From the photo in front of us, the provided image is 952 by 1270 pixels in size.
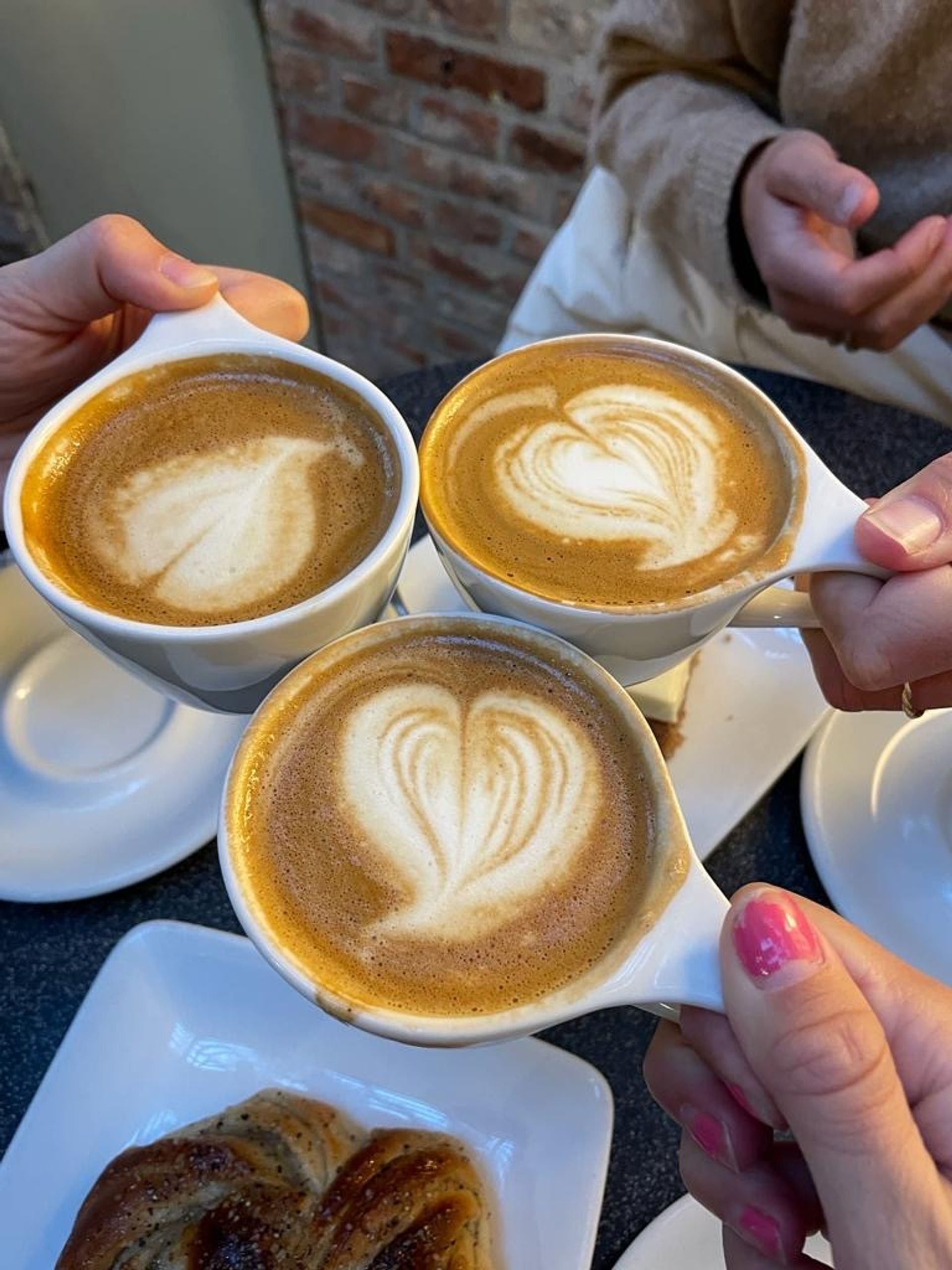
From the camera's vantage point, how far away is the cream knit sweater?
109 centimetres

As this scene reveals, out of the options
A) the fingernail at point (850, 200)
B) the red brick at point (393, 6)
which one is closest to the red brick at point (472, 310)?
the red brick at point (393, 6)

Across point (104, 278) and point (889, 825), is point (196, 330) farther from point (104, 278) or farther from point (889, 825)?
point (889, 825)

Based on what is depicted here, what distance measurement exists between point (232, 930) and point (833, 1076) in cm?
52

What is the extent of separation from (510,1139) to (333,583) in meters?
0.43

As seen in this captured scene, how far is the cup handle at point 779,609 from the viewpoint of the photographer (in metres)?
0.75

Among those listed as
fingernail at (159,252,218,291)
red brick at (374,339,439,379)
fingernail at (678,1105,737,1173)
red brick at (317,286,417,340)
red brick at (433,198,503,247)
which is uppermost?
fingernail at (159,252,218,291)

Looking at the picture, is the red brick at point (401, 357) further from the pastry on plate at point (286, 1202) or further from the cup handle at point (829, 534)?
the pastry on plate at point (286, 1202)

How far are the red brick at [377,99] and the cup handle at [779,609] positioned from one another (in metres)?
1.53

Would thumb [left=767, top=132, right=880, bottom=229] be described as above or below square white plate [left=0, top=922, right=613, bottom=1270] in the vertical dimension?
above

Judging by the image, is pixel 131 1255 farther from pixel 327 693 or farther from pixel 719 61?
pixel 719 61

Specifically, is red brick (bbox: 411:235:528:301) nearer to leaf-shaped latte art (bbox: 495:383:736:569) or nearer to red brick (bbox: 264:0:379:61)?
red brick (bbox: 264:0:379:61)

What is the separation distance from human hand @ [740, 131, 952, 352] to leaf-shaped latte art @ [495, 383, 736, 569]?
0.43 meters

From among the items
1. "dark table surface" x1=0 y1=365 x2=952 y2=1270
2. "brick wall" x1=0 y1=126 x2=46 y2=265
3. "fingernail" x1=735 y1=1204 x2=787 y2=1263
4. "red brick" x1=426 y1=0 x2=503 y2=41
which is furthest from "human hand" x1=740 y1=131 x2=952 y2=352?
"brick wall" x1=0 y1=126 x2=46 y2=265

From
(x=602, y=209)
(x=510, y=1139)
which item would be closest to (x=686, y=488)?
(x=510, y=1139)
